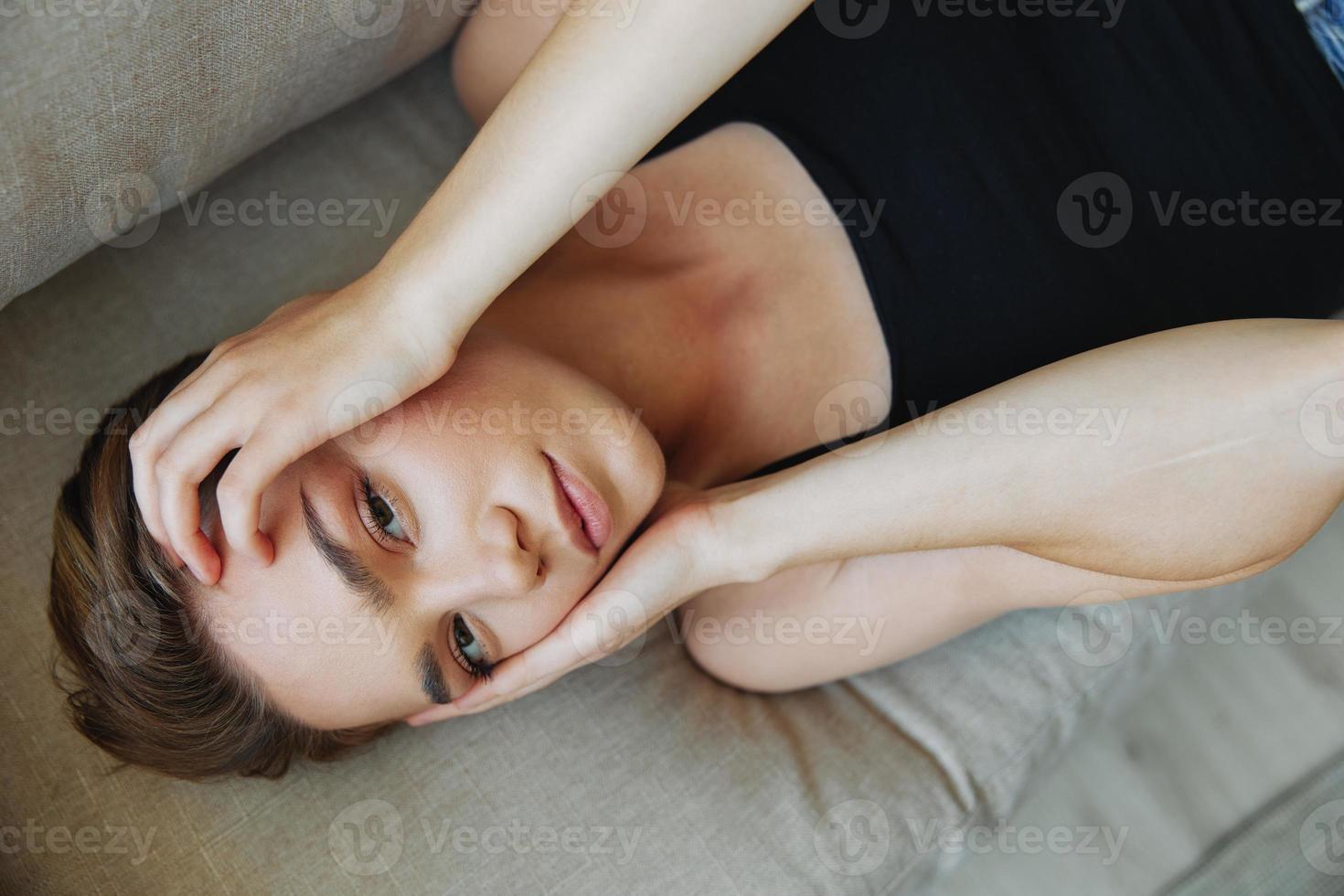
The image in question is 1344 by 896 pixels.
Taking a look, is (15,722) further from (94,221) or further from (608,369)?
(608,369)

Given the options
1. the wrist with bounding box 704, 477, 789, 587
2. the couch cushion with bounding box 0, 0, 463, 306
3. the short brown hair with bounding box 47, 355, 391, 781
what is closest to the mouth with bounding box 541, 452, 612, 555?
the wrist with bounding box 704, 477, 789, 587

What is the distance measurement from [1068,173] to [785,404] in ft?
1.49

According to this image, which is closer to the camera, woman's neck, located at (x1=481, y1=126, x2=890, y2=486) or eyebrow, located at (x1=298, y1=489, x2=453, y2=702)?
eyebrow, located at (x1=298, y1=489, x2=453, y2=702)

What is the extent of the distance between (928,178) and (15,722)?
48.9 inches

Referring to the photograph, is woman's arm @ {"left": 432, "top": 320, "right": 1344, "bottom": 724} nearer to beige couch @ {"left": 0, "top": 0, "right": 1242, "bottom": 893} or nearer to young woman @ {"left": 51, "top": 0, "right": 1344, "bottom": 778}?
young woman @ {"left": 51, "top": 0, "right": 1344, "bottom": 778}

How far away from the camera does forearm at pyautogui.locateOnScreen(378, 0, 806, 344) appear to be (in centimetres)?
88

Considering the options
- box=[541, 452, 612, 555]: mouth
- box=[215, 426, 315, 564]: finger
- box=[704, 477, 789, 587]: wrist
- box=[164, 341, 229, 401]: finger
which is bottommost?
box=[704, 477, 789, 587]: wrist

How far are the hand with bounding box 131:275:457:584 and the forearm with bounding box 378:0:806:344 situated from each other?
4 cm

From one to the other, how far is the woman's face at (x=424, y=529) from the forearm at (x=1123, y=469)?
0.82ft

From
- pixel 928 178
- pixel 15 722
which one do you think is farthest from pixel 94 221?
pixel 928 178

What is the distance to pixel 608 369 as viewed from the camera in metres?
1.24

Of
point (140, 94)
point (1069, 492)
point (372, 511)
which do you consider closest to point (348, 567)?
point (372, 511)

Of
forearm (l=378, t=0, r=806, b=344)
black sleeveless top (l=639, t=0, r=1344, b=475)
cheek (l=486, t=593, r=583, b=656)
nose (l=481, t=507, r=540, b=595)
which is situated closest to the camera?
forearm (l=378, t=0, r=806, b=344)

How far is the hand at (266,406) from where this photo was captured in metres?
0.92
